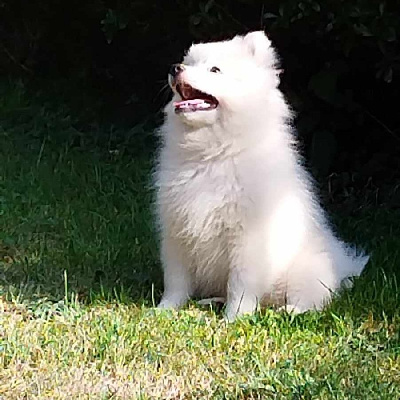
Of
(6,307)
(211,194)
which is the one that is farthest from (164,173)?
(6,307)

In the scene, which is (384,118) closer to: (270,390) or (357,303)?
(357,303)

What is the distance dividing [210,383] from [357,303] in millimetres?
1042

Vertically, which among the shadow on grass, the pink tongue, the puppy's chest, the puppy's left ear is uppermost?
the puppy's left ear

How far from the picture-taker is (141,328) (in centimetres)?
364

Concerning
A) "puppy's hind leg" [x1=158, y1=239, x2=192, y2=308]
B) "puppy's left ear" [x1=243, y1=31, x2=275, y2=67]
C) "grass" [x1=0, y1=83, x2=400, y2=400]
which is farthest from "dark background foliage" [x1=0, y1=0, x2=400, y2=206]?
"puppy's hind leg" [x1=158, y1=239, x2=192, y2=308]

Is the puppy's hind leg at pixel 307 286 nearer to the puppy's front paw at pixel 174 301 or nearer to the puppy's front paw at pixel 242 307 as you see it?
the puppy's front paw at pixel 242 307

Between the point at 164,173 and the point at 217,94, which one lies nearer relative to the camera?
the point at 217,94

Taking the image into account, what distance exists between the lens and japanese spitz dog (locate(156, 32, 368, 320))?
3842mm

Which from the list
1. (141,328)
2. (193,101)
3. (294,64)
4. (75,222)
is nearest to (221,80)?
(193,101)

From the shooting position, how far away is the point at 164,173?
159 inches

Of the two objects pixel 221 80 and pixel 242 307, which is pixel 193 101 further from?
pixel 242 307

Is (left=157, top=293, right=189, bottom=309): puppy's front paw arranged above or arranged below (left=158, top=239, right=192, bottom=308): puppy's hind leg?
below

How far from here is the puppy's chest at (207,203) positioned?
386 cm

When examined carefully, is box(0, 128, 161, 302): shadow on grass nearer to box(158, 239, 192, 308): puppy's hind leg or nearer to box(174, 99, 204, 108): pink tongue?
box(158, 239, 192, 308): puppy's hind leg
